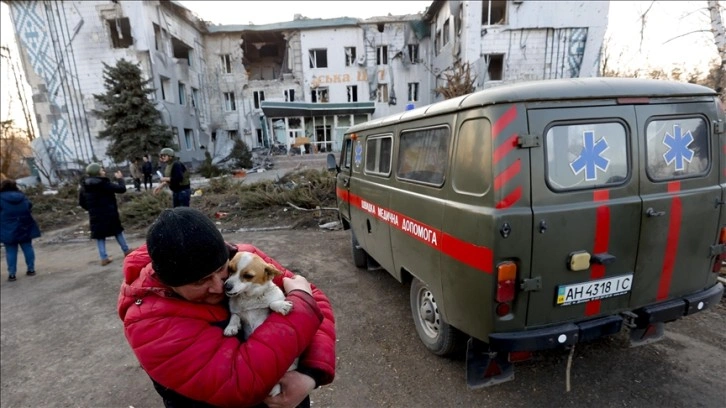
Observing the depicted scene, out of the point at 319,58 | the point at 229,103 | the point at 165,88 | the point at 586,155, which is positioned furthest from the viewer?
the point at 229,103

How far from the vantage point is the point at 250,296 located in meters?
1.27

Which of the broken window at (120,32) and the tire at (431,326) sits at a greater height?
the broken window at (120,32)

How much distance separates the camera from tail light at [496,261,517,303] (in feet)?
6.58

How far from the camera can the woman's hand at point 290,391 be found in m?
1.19

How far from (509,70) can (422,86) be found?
28.8 feet

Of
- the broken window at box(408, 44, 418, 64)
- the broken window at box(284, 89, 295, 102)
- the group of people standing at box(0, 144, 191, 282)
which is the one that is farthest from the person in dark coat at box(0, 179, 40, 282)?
the broken window at box(408, 44, 418, 64)

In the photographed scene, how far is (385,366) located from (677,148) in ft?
9.12

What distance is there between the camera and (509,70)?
58.1 ft

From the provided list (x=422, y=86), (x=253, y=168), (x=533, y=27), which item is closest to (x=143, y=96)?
(x=253, y=168)

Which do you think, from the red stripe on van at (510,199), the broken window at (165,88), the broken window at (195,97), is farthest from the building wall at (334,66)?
the red stripe on van at (510,199)

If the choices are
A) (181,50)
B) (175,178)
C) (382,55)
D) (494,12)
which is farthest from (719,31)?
(181,50)

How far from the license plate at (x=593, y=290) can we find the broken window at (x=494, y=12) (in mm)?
18678

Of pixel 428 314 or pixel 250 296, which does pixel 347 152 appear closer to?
pixel 428 314

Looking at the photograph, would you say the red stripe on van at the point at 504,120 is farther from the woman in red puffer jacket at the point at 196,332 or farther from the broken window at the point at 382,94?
the broken window at the point at 382,94
